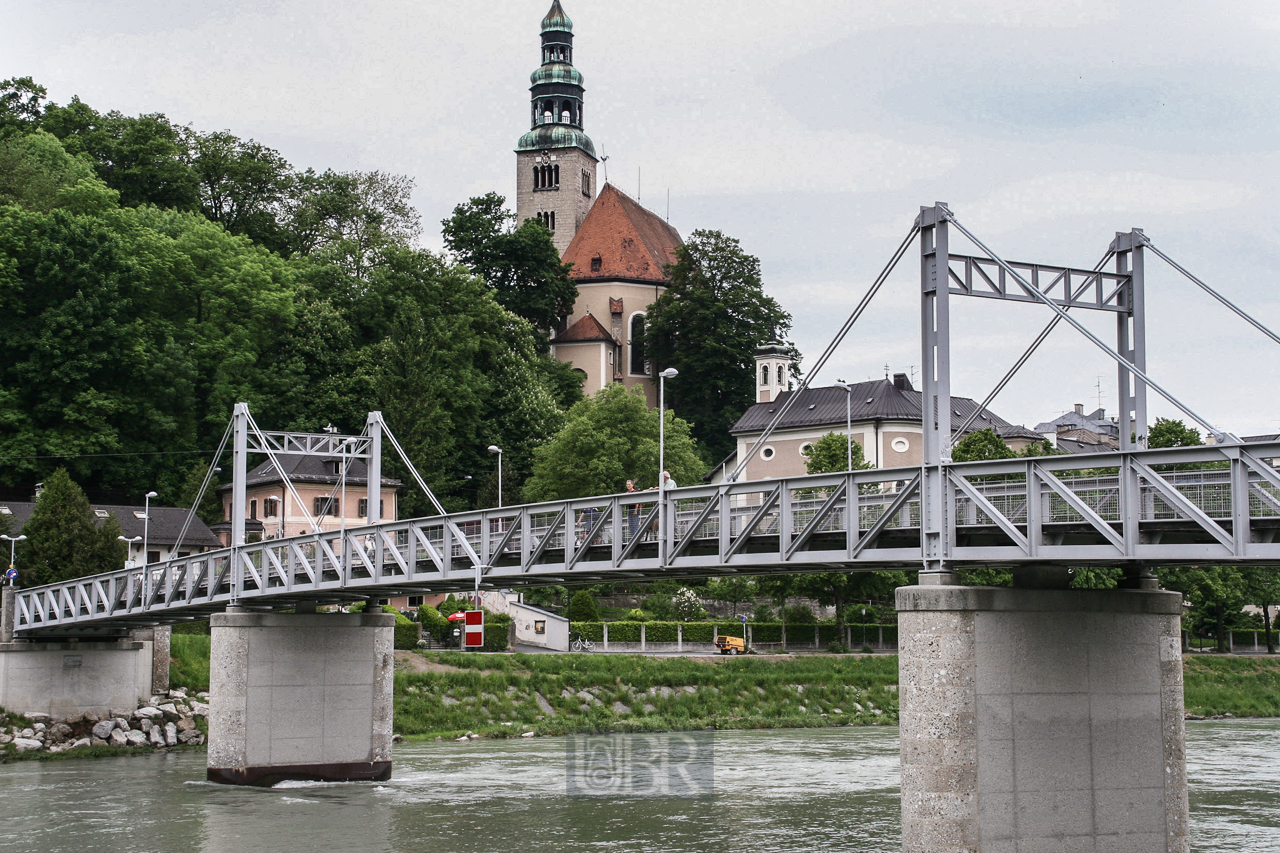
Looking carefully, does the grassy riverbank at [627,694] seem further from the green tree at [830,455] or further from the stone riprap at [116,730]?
the green tree at [830,455]

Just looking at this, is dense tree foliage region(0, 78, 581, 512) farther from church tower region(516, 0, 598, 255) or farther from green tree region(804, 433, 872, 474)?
church tower region(516, 0, 598, 255)

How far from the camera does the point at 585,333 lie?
418 feet

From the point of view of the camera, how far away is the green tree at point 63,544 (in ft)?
205

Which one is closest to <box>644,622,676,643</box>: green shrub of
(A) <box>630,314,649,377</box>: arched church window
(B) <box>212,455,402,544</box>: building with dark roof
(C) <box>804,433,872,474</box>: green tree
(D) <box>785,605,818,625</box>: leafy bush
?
(D) <box>785,605,818,625</box>: leafy bush

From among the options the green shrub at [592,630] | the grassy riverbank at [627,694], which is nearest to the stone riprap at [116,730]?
the grassy riverbank at [627,694]

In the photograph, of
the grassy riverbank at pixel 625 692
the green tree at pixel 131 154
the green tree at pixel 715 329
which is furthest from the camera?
the green tree at pixel 715 329

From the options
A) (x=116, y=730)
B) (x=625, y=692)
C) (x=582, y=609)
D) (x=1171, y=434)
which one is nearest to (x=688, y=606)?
(x=582, y=609)

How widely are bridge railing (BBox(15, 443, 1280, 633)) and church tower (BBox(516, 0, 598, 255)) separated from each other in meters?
96.1

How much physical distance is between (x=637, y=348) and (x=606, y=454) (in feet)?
144

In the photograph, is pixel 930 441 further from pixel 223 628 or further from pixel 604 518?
pixel 223 628

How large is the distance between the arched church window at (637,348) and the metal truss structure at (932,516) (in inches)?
3610

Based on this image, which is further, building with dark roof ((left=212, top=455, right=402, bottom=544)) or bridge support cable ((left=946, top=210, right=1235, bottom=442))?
building with dark roof ((left=212, top=455, right=402, bottom=544))

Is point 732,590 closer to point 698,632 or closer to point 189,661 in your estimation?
point 698,632

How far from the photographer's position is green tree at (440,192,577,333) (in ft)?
379
